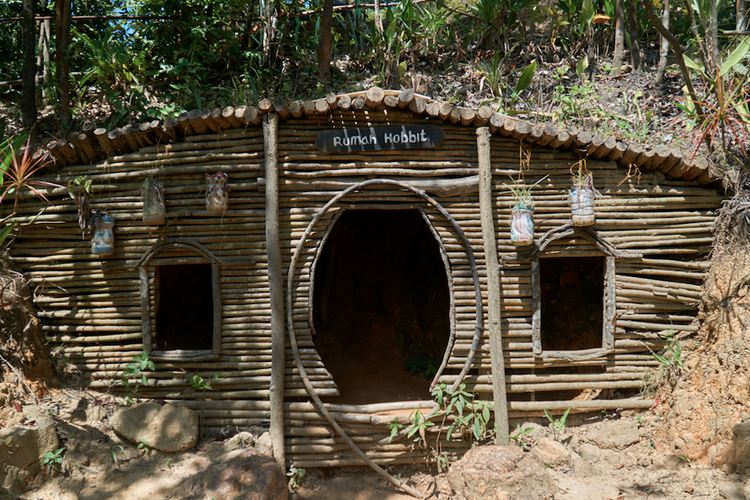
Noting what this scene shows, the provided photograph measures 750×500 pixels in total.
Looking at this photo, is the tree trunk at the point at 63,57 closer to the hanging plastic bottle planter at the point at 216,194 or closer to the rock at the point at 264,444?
the hanging plastic bottle planter at the point at 216,194

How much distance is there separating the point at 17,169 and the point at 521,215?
4.63 meters

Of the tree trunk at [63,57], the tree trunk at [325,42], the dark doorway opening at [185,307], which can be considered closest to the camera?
the tree trunk at [63,57]

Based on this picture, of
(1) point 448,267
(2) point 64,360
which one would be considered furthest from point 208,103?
(1) point 448,267

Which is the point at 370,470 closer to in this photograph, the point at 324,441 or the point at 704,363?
the point at 324,441

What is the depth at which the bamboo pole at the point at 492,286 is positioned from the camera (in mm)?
4637

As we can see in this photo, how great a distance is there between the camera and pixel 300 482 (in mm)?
4625

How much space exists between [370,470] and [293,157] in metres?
3.17

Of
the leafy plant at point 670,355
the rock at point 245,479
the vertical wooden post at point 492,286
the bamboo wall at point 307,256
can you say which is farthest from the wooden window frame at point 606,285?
the rock at point 245,479

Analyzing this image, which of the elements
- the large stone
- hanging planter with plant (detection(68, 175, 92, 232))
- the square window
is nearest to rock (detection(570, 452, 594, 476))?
the large stone

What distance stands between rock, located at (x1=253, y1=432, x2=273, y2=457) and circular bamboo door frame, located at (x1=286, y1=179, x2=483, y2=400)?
1.88 feet

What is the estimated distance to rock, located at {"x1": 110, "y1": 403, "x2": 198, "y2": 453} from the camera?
446 cm

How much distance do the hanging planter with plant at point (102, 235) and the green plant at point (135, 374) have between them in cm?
106

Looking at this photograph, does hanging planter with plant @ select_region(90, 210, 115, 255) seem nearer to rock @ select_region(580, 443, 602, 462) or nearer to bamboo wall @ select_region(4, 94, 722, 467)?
bamboo wall @ select_region(4, 94, 722, 467)

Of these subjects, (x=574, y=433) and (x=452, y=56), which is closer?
(x=574, y=433)
